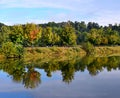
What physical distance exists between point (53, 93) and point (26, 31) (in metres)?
60.6

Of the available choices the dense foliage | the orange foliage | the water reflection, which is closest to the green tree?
the dense foliage

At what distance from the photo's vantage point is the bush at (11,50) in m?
77.2

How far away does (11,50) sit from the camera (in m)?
77.8

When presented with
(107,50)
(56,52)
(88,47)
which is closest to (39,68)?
(56,52)

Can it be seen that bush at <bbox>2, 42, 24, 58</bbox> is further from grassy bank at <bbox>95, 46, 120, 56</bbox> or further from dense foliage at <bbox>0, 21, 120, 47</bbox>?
grassy bank at <bbox>95, 46, 120, 56</bbox>

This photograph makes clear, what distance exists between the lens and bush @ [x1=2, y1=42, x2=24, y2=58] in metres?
77.2

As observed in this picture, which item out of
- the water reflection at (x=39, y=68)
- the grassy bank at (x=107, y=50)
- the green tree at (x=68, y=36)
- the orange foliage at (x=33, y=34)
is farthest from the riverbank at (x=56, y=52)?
the water reflection at (x=39, y=68)

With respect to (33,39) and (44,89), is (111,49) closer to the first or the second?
(33,39)

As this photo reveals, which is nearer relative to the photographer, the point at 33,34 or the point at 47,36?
the point at 33,34

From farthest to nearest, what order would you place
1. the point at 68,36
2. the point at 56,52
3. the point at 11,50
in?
the point at 68,36, the point at 56,52, the point at 11,50

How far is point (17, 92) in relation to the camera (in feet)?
102

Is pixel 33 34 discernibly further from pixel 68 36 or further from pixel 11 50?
pixel 68 36

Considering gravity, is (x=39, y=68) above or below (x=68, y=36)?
below

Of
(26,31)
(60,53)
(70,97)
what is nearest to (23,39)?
(26,31)
